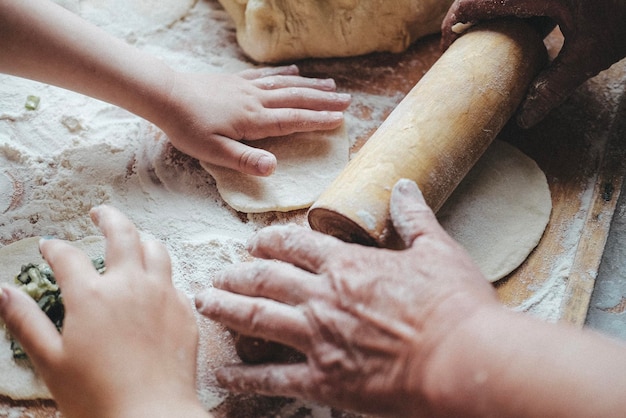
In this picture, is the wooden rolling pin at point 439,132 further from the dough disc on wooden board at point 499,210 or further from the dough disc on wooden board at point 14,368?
the dough disc on wooden board at point 14,368

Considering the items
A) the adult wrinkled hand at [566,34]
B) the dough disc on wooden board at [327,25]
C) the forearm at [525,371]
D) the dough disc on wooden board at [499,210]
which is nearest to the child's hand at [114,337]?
the forearm at [525,371]

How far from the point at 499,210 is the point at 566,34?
17.9 inches

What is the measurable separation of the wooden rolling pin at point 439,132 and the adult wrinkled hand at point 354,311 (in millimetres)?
83

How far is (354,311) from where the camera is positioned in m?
0.99

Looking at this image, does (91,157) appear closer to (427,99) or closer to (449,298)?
(427,99)

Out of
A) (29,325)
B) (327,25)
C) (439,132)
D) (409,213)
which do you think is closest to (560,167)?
(439,132)

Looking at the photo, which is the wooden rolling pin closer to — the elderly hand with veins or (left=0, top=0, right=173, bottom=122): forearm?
the elderly hand with veins

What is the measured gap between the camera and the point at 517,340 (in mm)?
886

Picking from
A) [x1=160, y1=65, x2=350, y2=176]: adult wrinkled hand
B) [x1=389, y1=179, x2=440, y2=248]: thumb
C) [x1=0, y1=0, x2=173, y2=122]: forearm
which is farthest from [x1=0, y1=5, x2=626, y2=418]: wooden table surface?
[x1=0, y1=0, x2=173, y2=122]: forearm

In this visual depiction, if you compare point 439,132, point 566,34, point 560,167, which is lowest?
point 560,167

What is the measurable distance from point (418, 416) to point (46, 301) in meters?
0.76

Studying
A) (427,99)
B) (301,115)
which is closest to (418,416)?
(427,99)

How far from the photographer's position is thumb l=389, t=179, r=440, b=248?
109cm

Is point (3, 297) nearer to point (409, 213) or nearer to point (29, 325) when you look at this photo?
point (29, 325)
